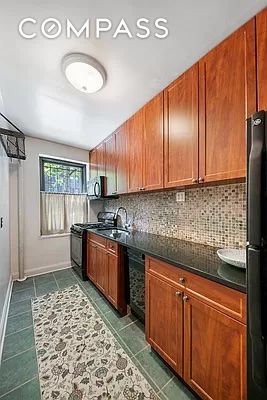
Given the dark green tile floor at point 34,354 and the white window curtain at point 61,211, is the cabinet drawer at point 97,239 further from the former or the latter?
the white window curtain at point 61,211

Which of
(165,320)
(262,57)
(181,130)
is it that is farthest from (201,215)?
(262,57)

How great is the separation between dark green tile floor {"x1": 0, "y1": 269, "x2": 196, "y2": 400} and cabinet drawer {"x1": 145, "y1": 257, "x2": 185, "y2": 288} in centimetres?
67

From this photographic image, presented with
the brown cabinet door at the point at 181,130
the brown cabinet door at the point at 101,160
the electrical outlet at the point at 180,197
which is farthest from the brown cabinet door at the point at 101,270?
the brown cabinet door at the point at 101,160

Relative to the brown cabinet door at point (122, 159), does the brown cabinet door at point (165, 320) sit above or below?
below

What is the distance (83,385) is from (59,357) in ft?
1.11

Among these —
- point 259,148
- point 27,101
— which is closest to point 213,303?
point 259,148

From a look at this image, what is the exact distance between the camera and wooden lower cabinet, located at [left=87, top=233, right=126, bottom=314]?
6.25 ft

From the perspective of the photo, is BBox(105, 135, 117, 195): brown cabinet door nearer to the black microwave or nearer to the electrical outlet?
the black microwave

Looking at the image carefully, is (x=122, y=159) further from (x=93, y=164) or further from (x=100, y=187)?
(x=93, y=164)

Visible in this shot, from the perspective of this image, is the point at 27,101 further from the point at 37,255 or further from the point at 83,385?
the point at 83,385

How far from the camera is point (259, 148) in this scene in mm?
700

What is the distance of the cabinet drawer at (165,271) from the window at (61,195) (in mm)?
2489

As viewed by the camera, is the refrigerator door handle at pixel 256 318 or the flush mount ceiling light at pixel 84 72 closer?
the refrigerator door handle at pixel 256 318

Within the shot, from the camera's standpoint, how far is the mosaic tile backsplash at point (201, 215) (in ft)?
4.63
